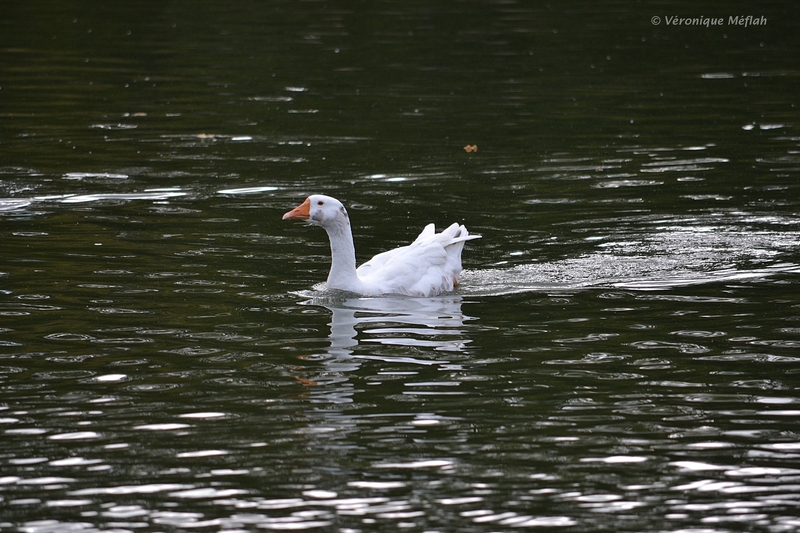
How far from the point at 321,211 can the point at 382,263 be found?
3.25 feet

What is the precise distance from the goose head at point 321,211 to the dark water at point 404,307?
32.9 inches

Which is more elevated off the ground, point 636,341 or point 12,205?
point 12,205

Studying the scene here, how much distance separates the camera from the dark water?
7656mm

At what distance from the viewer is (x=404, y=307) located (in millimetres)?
12430

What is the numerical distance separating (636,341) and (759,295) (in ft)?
7.24

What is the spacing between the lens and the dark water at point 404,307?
25.1 feet

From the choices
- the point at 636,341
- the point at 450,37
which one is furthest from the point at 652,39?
the point at 636,341

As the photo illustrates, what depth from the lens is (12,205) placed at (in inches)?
664

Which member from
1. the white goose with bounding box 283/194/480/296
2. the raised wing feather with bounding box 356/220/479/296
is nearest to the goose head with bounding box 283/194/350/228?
the white goose with bounding box 283/194/480/296

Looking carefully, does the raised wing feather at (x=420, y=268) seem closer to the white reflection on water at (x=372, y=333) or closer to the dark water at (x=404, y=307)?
the white reflection on water at (x=372, y=333)

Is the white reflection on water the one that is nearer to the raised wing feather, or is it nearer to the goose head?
the raised wing feather

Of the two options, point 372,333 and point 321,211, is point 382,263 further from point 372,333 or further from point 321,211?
point 372,333

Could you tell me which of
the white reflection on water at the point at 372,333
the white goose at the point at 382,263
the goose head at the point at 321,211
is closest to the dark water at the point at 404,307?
the white reflection on water at the point at 372,333

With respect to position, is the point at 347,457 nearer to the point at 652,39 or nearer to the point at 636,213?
the point at 636,213
